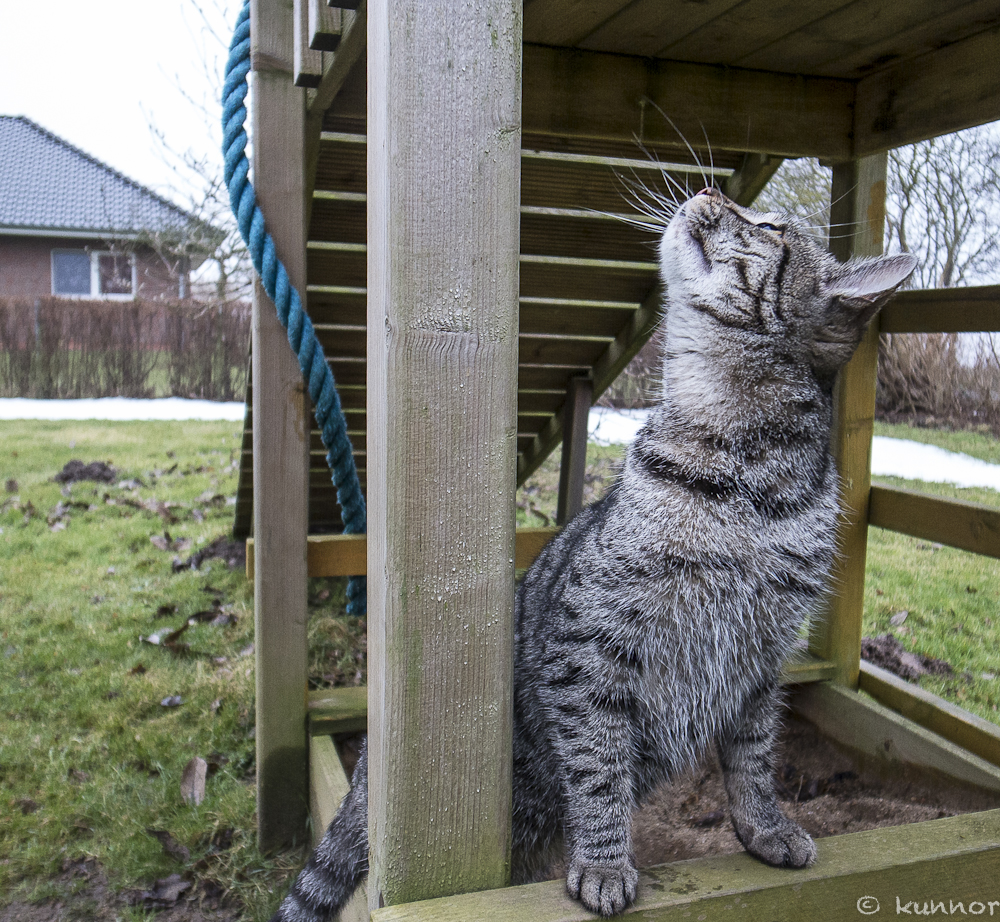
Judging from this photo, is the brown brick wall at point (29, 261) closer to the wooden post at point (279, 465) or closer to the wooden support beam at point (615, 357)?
the wooden support beam at point (615, 357)

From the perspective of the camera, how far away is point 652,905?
129 cm

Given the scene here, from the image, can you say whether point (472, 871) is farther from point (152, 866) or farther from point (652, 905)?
point (152, 866)

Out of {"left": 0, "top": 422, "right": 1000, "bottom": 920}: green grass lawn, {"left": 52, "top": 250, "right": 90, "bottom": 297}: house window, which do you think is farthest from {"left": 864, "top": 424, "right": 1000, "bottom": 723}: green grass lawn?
{"left": 52, "top": 250, "right": 90, "bottom": 297}: house window

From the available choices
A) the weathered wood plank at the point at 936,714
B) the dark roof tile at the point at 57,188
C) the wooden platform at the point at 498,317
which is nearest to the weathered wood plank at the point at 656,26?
the wooden platform at the point at 498,317

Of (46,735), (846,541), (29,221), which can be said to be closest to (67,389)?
(29,221)

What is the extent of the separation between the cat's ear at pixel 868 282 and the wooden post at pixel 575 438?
2.65 meters

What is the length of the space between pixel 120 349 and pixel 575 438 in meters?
10.3

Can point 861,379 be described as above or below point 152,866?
above

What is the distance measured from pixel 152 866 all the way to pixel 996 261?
691 cm

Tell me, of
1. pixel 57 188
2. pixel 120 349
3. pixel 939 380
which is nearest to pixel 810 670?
pixel 939 380

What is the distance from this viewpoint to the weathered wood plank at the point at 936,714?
2.49m

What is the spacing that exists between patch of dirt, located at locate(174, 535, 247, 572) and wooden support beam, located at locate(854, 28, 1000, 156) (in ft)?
13.7

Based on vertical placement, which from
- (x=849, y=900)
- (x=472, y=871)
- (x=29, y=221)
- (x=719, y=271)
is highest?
(x=29, y=221)

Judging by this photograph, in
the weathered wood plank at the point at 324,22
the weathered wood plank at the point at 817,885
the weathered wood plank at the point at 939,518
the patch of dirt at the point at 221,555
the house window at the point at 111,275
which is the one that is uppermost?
the house window at the point at 111,275
